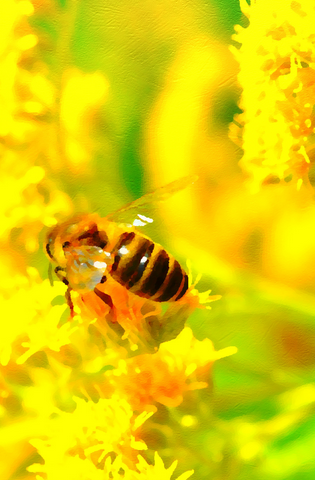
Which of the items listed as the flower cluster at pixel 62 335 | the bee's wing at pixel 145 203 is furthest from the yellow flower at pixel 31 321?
the bee's wing at pixel 145 203

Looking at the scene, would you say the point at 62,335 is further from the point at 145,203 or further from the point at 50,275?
the point at 145,203

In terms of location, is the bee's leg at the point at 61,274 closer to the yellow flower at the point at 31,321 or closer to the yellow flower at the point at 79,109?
the yellow flower at the point at 31,321

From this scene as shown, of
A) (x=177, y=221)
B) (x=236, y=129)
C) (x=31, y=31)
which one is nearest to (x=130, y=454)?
(x=177, y=221)

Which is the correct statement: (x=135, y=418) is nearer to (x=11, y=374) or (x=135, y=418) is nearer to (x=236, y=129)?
(x=11, y=374)

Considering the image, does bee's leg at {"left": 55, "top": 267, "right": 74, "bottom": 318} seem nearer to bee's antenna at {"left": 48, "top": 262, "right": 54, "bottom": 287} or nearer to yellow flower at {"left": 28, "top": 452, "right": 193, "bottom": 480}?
bee's antenna at {"left": 48, "top": 262, "right": 54, "bottom": 287}

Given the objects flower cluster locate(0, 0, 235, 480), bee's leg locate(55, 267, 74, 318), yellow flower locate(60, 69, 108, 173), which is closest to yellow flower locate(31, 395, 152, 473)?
flower cluster locate(0, 0, 235, 480)

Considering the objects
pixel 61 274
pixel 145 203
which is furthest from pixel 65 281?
pixel 145 203
